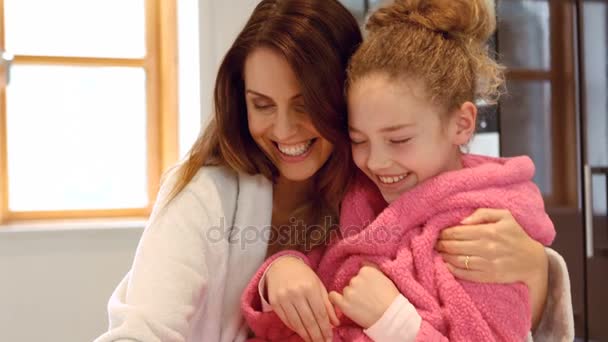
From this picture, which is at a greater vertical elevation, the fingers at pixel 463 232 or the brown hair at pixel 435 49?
the brown hair at pixel 435 49

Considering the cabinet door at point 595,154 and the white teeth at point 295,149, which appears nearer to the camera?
the white teeth at point 295,149

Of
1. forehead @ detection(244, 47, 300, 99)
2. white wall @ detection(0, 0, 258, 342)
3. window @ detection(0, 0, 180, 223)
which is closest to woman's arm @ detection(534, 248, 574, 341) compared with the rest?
forehead @ detection(244, 47, 300, 99)

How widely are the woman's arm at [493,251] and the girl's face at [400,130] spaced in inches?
4.2

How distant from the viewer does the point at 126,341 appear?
3.12 ft

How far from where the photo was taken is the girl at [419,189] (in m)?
1.00

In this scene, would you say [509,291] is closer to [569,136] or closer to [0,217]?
[569,136]

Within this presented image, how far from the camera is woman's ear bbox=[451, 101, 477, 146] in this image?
1.07 meters

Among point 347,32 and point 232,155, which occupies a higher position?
point 347,32

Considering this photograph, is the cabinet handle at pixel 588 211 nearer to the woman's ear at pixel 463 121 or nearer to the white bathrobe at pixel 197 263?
the woman's ear at pixel 463 121

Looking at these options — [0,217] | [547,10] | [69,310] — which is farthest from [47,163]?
[547,10]

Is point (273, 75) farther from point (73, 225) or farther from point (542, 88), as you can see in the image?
point (542, 88)

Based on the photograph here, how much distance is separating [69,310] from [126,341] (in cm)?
123

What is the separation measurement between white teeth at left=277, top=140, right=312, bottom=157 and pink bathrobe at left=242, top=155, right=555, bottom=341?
112mm

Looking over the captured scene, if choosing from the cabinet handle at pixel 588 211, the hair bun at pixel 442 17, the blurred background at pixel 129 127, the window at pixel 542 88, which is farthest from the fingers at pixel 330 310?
the cabinet handle at pixel 588 211
